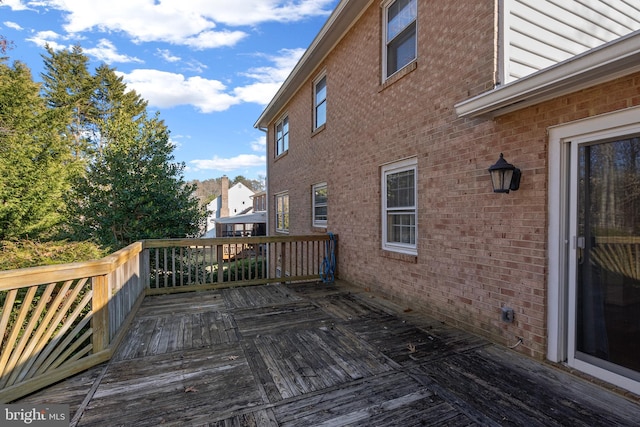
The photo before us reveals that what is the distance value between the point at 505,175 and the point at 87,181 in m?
9.39

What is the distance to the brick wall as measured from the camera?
2.77 meters

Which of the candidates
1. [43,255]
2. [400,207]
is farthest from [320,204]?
[43,255]

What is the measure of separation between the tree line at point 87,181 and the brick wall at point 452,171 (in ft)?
17.0

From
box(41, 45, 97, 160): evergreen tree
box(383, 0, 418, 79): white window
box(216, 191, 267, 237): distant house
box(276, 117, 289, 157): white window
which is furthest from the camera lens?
box(216, 191, 267, 237): distant house

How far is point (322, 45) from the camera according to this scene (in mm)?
6531

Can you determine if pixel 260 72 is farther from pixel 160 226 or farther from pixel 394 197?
pixel 394 197

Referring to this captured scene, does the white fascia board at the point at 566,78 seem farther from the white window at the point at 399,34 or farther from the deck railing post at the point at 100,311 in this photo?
the deck railing post at the point at 100,311

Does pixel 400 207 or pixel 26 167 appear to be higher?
pixel 26 167

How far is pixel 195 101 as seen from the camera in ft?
129

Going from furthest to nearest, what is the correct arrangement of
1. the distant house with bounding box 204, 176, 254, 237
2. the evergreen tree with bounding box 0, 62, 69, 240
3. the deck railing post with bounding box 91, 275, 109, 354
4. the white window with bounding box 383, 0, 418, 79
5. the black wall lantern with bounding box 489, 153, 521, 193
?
the distant house with bounding box 204, 176, 254, 237, the evergreen tree with bounding box 0, 62, 69, 240, the white window with bounding box 383, 0, 418, 79, the black wall lantern with bounding box 489, 153, 521, 193, the deck railing post with bounding box 91, 275, 109, 354

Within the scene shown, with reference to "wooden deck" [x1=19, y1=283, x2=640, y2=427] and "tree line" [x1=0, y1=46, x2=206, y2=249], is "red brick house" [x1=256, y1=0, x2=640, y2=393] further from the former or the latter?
"tree line" [x1=0, y1=46, x2=206, y2=249]

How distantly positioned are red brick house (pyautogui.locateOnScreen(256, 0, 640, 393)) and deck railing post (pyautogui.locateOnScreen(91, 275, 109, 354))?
140 inches

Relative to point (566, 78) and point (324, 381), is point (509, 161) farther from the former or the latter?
point (324, 381)

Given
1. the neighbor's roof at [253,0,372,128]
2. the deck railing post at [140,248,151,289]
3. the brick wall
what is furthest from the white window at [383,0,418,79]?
the deck railing post at [140,248,151,289]
